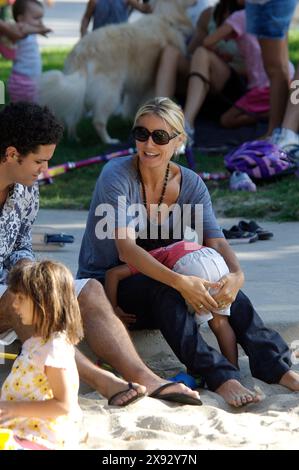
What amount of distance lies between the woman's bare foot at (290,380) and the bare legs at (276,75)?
4.60 metres

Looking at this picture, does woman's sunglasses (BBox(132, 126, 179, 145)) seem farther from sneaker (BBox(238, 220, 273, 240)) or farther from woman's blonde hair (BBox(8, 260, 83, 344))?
sneaker (BBox(238, 220, 273, 240))

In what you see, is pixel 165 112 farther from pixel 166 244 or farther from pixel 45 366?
pixel 45 366

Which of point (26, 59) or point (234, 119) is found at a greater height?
point (26, 59)

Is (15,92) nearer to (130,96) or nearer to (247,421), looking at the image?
(130,96)

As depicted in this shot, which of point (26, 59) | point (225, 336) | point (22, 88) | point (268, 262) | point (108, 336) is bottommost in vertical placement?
point (22, 88)

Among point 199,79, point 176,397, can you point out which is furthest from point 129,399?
point 199,79

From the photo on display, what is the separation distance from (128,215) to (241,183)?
140 inches

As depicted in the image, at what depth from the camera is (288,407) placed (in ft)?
15.5

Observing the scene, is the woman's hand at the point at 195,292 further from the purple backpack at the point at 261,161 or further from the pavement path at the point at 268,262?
the purple backpack at the point at 261,161

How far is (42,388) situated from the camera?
13.0 ft

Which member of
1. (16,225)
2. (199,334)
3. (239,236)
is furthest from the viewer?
(239,236)

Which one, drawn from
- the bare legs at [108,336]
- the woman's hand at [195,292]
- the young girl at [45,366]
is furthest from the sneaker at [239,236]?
the young girl at [45,366]

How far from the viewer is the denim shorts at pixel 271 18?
29.6ft
